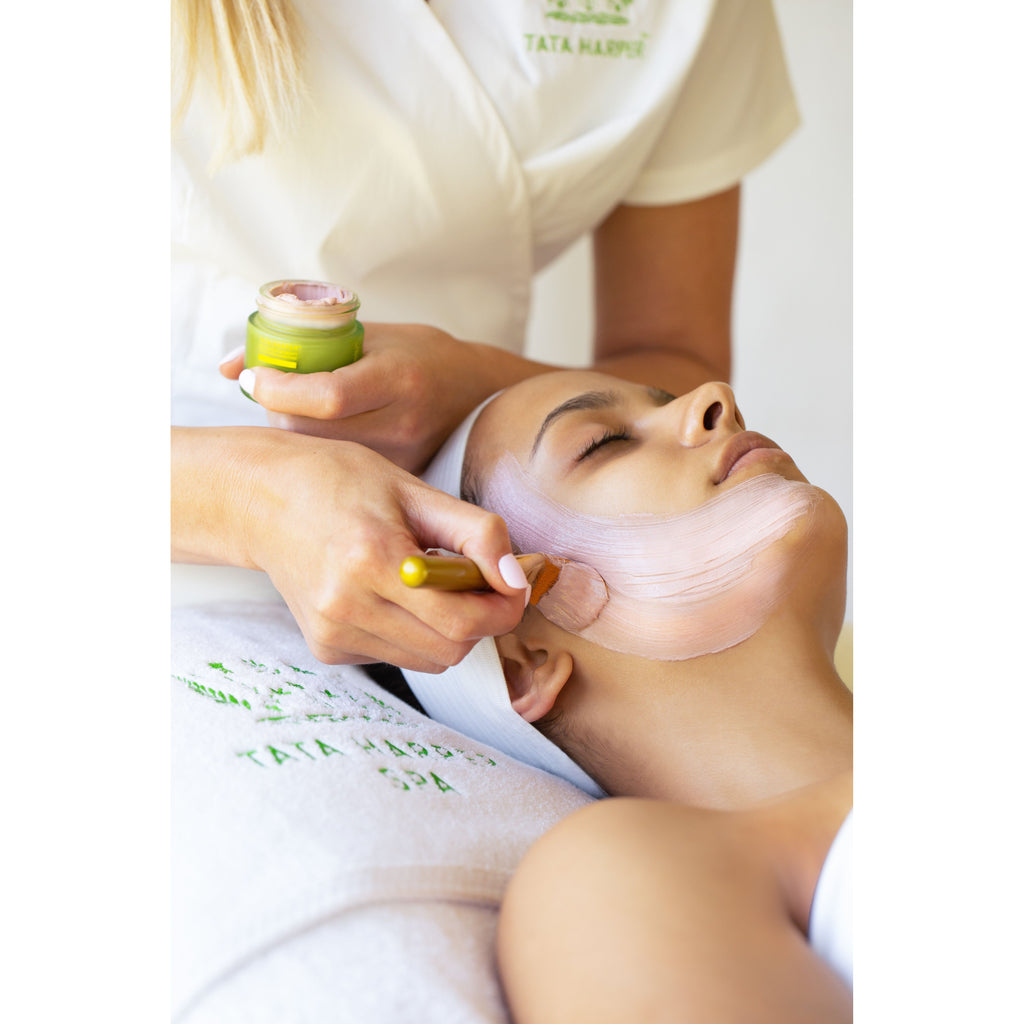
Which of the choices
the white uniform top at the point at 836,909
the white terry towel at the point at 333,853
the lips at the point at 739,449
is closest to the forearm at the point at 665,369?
the lips at the point at 739,449

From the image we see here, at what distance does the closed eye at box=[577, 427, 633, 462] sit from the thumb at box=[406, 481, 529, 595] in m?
0.18

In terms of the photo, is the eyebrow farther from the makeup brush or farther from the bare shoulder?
the bare shoulder

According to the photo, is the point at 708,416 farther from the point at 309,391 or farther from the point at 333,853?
the point at 333,853

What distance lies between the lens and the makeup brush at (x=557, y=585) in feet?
2.16

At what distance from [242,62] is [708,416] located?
0.51m

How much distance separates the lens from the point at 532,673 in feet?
2.66

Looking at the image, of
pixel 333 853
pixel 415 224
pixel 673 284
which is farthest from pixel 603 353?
pixel 333 853

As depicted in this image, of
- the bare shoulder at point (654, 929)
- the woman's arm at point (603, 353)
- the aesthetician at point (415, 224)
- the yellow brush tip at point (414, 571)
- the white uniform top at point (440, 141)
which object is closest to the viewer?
the bare shoulder at point (654, 929)

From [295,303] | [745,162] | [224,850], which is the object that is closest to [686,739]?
[224,850]

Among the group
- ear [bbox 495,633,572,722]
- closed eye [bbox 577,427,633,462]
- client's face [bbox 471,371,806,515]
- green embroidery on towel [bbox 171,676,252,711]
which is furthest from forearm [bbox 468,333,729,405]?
green embroidery on towel [bbox 171,676,252,711]

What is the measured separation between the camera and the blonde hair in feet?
2.81

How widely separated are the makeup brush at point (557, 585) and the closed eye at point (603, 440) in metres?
0.10

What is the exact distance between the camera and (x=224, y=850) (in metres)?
0.58

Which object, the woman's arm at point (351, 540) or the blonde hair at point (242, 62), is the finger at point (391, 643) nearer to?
the woman's arm at point (351, 540)
